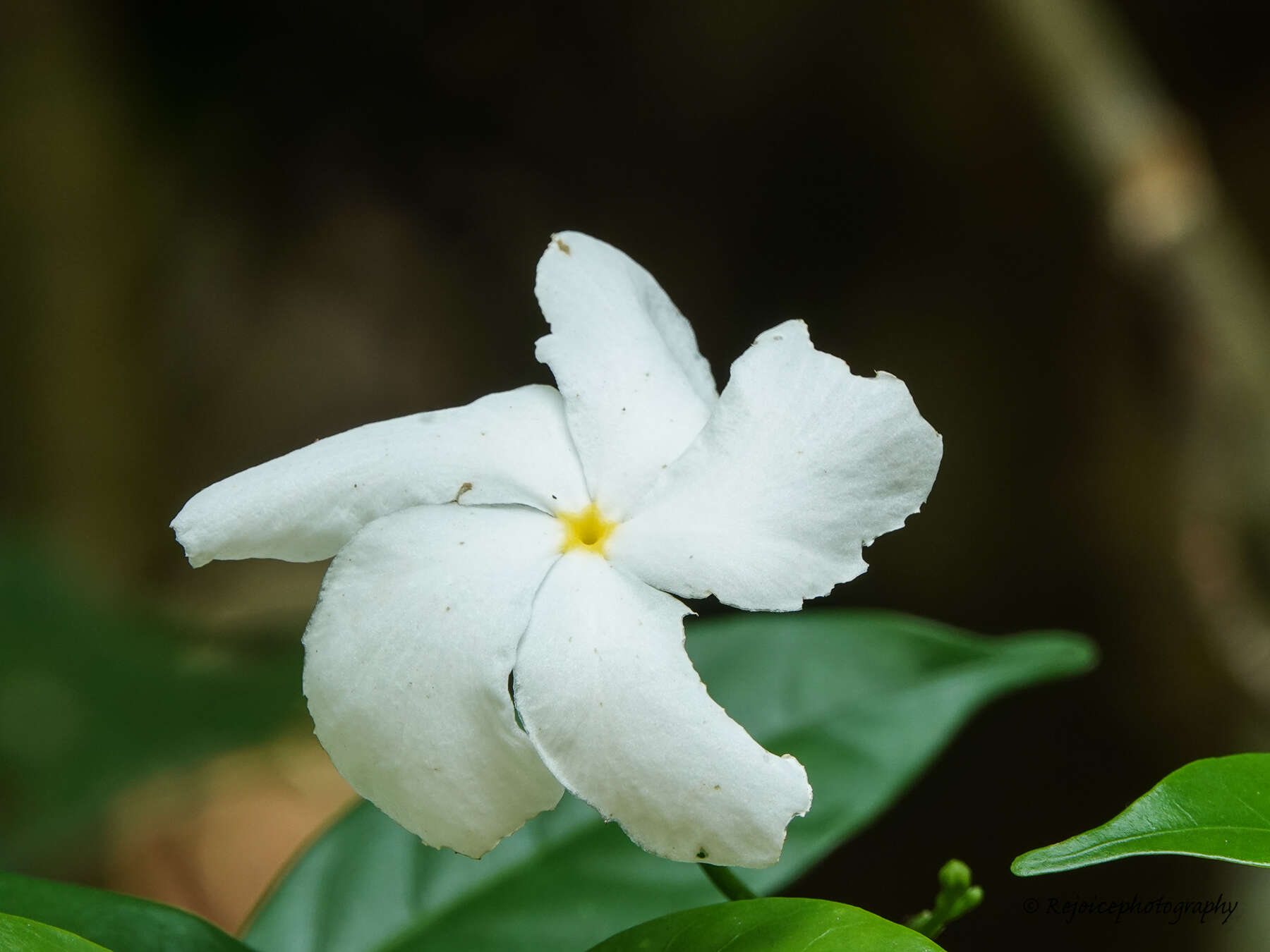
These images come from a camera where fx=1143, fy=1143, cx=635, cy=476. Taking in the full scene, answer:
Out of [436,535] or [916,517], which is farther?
[916,517]

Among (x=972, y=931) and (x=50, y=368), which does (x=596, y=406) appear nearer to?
(x=972, y=931)

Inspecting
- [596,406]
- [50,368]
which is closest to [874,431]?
[596,406]

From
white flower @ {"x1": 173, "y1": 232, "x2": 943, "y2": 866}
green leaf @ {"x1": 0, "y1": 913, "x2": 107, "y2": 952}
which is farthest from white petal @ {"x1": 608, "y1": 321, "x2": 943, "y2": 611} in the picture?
green leaf @ {"x1": 0, "y1": 913, "x2": 107, "y2": 952}

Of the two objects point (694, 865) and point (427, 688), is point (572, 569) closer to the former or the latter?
point (427, 688)

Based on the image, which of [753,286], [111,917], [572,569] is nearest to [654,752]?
[572,569]

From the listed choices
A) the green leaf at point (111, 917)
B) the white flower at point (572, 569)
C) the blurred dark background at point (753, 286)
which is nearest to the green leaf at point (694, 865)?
the green leaf at point (111, 917)

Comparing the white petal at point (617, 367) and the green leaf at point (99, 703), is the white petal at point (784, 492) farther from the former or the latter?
the green leaf at point (99, 703)
